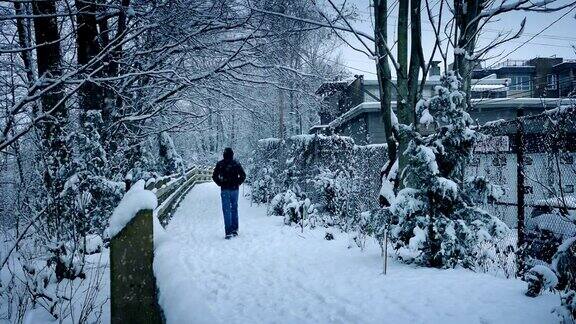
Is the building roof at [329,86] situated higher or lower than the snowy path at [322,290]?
higher

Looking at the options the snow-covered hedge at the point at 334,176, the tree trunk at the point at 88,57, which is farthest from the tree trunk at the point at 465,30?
the tree trunk at the point at 88,57

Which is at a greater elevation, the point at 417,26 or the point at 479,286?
the point at 417,26

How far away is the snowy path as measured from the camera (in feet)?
7.80

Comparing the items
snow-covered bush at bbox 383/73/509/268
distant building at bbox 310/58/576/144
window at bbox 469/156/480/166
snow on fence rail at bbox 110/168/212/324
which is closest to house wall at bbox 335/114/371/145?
distant building at bbox 310/58/576/144

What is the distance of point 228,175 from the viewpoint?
336 inches

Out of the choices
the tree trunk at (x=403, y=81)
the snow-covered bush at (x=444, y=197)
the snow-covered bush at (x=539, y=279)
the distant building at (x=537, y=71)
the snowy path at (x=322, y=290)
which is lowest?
the snowy path at (x=322, y=290)

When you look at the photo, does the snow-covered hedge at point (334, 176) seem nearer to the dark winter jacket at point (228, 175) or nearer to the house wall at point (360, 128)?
the dark winter jacket at point (228, 175)

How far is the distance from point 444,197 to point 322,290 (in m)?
2.01

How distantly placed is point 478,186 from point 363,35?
3.21 meters

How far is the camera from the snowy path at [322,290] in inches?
93.6

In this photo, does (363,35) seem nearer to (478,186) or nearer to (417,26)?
(417,26)

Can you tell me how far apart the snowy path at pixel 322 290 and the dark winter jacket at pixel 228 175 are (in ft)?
6.35

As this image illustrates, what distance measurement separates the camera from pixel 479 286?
4078 millimetres

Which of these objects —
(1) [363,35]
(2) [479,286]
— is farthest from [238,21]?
(2) [479,286]
